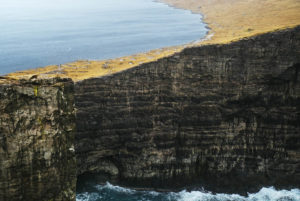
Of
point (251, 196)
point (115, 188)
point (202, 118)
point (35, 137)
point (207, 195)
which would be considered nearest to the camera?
point (35, 137)

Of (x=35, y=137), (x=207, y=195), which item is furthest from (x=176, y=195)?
(x=35, y=137)

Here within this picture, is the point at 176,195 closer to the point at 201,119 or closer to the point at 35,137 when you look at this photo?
the point at 201,119

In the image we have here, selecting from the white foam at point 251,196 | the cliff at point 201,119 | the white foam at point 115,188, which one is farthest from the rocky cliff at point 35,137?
the white foam at point 251,196

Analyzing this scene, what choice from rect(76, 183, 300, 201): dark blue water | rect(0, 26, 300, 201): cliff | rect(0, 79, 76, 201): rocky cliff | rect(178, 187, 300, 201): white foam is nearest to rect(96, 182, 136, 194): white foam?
rect(76, 183, 300, 201): dark blue water

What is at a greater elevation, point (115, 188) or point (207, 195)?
point (115, 188)

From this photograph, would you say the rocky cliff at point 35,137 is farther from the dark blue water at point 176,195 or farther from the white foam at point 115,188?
the white foam at point 115,188

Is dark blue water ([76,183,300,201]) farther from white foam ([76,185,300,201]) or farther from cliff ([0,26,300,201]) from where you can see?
cliff ([0,26,300,201])
